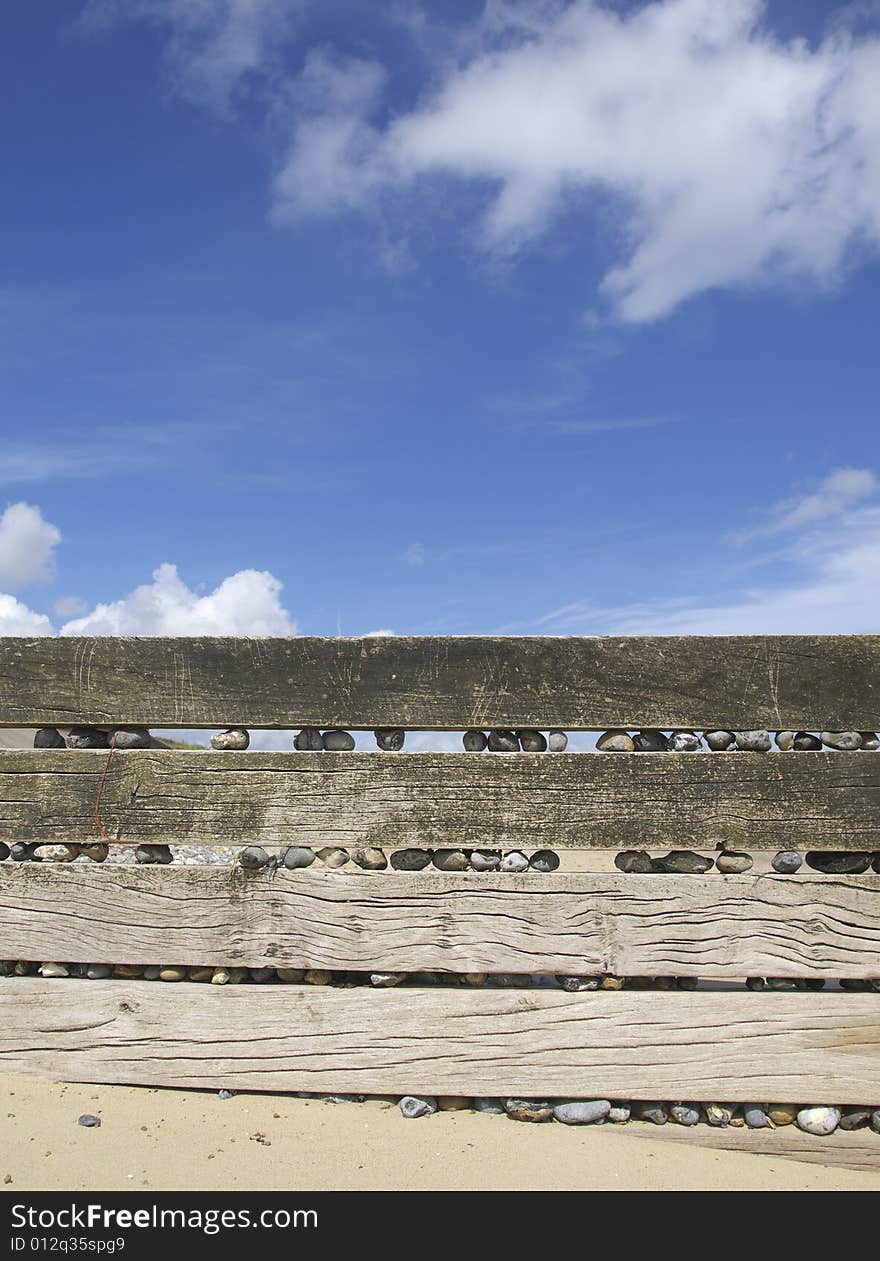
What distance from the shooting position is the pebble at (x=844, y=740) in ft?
16.6

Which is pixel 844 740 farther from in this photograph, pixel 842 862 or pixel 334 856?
pixel 334 856

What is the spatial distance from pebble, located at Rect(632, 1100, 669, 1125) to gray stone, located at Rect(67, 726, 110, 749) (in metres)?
3.39

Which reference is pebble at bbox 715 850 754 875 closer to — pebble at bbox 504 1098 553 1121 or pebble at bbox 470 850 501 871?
pebble at bbox 470 850 501 871

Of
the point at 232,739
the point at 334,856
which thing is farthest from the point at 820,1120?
the point at 232,739

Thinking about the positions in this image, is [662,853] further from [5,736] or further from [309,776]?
[5,736]

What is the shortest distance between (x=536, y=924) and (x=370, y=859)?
91cm

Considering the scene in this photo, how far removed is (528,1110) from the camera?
4.82 m

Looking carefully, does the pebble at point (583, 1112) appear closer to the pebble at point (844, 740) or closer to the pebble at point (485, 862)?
the pebble at point (485, 862)

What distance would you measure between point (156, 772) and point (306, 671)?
37.6 inches

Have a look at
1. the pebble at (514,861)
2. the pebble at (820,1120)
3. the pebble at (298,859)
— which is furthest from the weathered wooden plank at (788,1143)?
the pebble at (298,859)

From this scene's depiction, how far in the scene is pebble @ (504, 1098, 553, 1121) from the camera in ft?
15.8

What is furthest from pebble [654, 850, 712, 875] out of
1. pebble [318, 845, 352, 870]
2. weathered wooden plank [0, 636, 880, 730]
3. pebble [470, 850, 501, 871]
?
pebble [318, 845, 352, 870]

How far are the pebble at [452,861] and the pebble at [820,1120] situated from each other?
206cm
